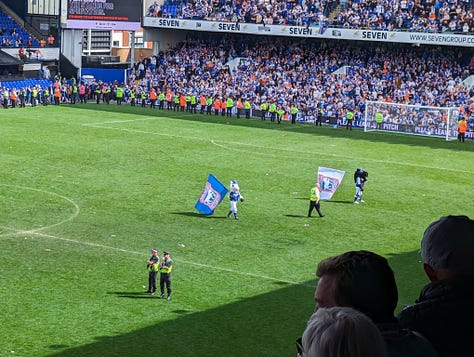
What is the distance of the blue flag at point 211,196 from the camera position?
27.8 metres

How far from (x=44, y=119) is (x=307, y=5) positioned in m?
21.0

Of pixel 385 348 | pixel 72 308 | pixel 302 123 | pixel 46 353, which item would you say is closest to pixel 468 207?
pixel 72 308

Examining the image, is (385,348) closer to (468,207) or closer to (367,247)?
(367,247)

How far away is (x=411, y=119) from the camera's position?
164ft

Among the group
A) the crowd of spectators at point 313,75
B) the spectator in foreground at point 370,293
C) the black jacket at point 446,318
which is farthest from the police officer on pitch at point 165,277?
the crowd of spectators at point 313,75

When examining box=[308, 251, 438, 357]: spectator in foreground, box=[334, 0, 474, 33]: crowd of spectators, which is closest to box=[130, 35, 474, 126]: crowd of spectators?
box=[334, 0, 474, 33]: crowd of spectators

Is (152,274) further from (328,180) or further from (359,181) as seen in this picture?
(328,180)

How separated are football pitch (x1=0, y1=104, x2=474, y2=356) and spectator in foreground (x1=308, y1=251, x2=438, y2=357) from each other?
1126cm

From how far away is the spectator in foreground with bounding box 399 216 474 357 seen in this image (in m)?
4.87

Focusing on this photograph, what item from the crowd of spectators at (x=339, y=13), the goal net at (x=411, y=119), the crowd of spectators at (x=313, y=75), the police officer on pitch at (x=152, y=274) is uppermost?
the crowd of spectators at (x=339, y=13)

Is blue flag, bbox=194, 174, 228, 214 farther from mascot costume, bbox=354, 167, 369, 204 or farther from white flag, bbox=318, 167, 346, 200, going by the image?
mascot costume, bbox=354, 167, 369, 204

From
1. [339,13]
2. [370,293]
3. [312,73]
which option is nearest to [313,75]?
[312,73]

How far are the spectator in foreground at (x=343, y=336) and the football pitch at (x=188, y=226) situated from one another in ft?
38.8

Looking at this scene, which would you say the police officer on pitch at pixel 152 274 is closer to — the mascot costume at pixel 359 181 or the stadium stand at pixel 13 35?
the mascot costume at pixel 359 181
